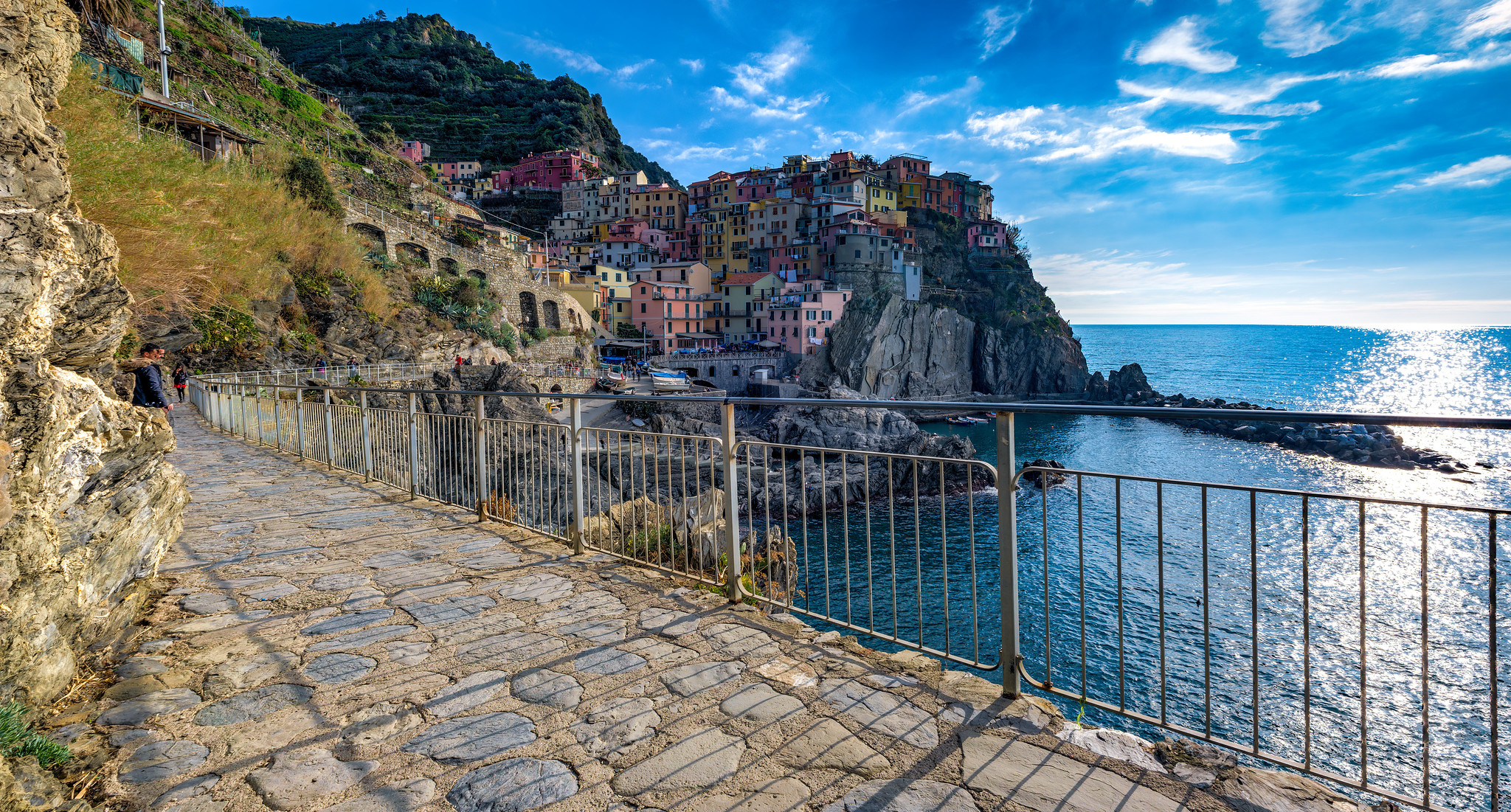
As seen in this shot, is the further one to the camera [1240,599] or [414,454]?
[1240,599]

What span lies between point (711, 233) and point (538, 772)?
73108 mm

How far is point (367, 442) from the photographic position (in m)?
8.35

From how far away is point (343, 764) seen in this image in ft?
8.02

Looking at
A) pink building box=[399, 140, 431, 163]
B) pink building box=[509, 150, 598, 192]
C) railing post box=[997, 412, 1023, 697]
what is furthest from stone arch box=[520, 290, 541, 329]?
railing post box=[997, 412, 1023, 697]

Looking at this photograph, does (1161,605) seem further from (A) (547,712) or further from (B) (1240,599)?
(B) (1240,599)

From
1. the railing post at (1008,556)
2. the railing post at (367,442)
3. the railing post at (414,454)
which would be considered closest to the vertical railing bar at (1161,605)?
the railing post at (1008,556)

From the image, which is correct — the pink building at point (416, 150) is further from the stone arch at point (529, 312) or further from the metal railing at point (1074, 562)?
the metal railing at point (1074, 562)

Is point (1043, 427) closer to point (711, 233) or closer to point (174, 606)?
point (711, 233)

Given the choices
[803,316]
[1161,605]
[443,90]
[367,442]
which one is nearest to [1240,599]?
[1161,605]

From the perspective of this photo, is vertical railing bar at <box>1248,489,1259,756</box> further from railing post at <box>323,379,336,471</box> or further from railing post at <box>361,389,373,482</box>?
railing post at <box>323,379,336,471</box>

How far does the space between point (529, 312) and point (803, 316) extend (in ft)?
75.3

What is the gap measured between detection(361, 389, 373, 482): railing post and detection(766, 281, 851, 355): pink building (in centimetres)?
5220

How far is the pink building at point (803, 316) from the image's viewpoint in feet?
197

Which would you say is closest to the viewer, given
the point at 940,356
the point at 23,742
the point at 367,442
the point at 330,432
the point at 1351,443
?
the point at 23,742
